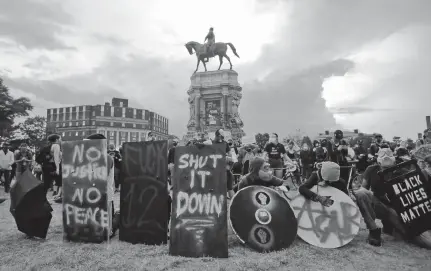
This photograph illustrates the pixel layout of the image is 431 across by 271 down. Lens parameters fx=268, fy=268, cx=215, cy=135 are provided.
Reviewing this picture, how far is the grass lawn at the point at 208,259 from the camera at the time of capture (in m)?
3.28

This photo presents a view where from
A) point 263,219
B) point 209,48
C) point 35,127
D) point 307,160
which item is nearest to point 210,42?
point 209,48

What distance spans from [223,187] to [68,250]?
7.88 ft

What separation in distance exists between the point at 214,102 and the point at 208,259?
85.2ft

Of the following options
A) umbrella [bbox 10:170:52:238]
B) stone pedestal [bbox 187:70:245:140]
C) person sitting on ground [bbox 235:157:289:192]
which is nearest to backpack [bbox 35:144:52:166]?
umbrella [bbox 10:170:52:238]

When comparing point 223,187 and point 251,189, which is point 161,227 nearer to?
point 223,187

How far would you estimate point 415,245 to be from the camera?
4.07 metres

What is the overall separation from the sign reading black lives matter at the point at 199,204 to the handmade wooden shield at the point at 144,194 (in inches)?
13.1

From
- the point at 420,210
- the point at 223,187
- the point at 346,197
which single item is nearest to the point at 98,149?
the point at 223,187

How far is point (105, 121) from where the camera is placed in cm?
8444

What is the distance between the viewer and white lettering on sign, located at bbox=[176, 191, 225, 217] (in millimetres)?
3637

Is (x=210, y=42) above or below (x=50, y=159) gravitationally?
above

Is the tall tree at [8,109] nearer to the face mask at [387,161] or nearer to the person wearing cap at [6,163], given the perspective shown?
the person wearing cap at [6,163]

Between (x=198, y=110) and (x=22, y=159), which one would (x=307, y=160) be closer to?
(x=22, y=159)

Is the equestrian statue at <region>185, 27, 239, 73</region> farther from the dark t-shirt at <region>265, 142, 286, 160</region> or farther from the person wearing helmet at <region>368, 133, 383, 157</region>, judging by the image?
the dark t-shirt at <region>265, 142, 286, 160</region>
